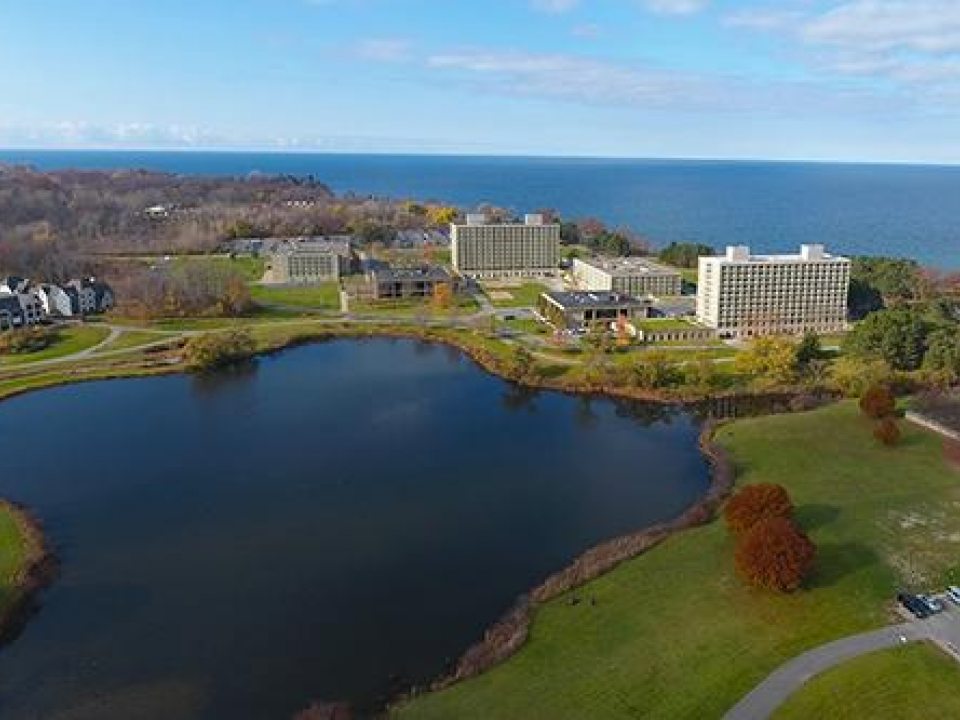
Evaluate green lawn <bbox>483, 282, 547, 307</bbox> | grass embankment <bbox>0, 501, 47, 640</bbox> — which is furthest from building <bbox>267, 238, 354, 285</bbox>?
grass embankment <bbox>0, 501, 47, 640</bbox>

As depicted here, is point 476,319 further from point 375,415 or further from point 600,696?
point 600,696

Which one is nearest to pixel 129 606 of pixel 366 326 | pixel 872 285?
pixel 366 326

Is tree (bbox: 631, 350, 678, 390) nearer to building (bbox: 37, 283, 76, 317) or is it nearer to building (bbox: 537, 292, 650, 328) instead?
building (bbox: 537, 292, 650, 328)

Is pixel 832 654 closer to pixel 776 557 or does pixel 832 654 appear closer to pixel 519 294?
pixel 776 557

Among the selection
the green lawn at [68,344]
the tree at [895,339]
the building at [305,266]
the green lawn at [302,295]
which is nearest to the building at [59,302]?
the green lawn at [68,344]

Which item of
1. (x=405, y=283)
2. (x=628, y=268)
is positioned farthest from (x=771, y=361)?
(x=405, y=283)

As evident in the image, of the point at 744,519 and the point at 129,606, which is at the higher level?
the point at 744,519

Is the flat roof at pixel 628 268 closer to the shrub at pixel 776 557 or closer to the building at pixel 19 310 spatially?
the building at pixel 19 310
